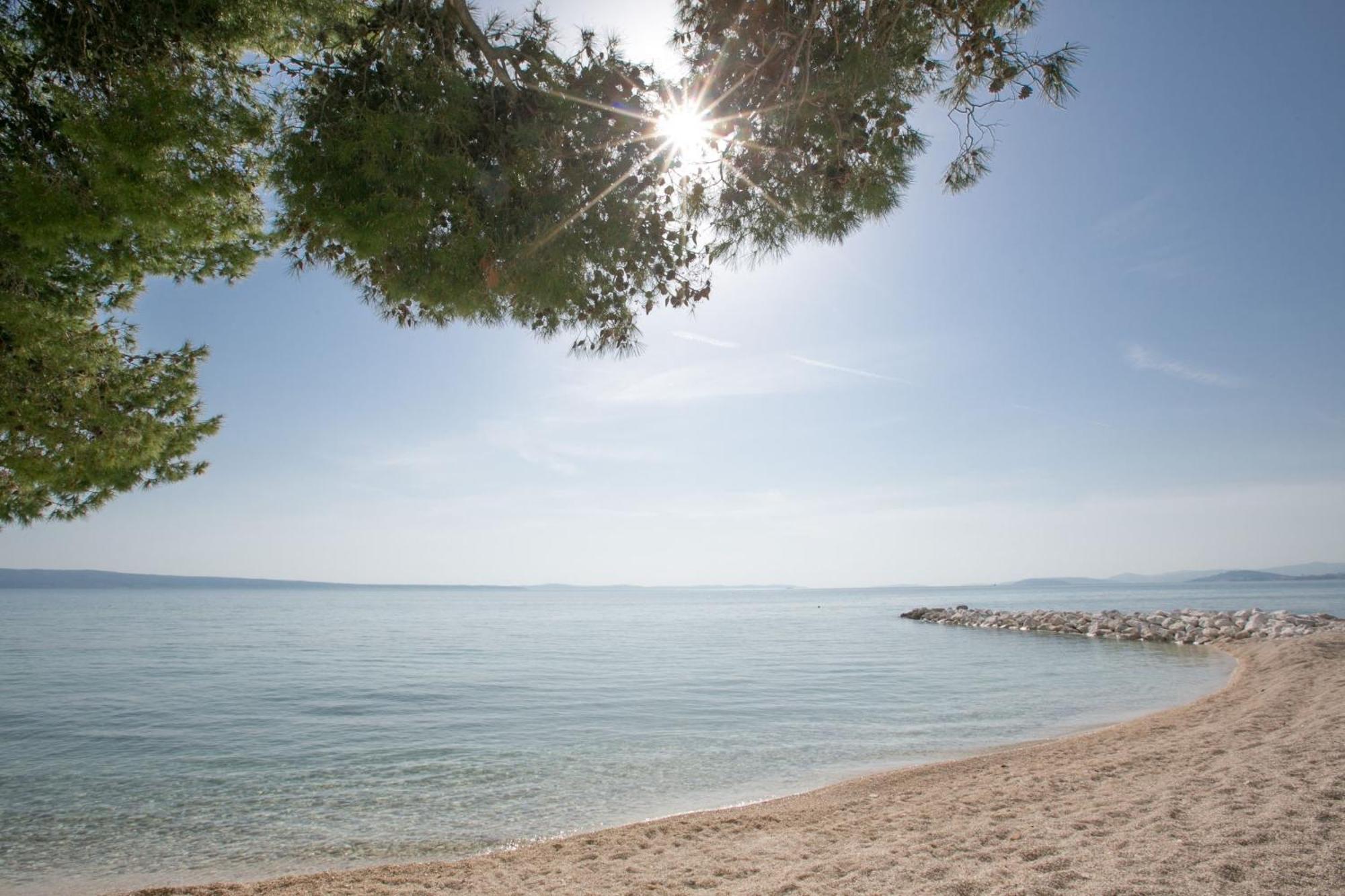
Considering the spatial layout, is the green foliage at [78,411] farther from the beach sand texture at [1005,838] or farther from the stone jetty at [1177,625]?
the stone jetty at [1177,625]

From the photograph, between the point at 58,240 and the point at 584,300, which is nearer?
the point at 58,240

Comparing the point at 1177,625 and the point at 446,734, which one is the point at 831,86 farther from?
the point at 1177,625

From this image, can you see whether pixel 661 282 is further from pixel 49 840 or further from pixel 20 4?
pixel 49 840

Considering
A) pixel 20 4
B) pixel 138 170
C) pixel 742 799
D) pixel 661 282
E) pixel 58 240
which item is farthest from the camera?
pixel 742 799

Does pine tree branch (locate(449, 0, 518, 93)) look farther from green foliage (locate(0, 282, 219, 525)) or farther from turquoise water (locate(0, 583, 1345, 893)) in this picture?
turquoise water (locate(0, 583, 1345, 893))

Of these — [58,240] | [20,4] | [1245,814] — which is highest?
[20,4]

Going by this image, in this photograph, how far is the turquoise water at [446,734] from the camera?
8359mm

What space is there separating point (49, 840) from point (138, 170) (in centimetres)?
886

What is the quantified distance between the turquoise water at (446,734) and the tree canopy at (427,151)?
5.31 metres

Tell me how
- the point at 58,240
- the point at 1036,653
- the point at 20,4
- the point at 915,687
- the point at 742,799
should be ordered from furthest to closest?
the point at 1036,653 → the point at 915,687 → the point at 742,799 → the point at 20,4 → the point at 58,240

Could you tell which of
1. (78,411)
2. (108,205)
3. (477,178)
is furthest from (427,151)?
(78,411)

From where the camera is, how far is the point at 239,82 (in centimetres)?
486

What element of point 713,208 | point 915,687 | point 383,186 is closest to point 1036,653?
point 915,687

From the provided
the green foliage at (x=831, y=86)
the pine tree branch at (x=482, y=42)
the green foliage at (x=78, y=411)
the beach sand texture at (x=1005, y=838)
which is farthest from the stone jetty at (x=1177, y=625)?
the green foliage at (x=78, y=411)
